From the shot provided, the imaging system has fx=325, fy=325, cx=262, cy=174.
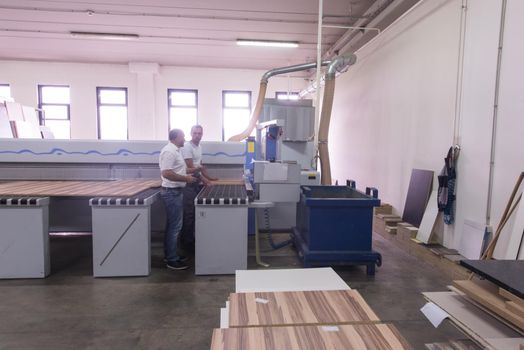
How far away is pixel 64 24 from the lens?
5.73 meters

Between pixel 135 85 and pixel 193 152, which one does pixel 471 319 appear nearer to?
pixel 193 152

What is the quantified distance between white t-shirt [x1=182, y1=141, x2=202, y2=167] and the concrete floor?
1187 mm

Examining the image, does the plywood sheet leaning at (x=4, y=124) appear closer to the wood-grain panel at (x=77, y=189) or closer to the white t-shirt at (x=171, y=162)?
the wood-grain panel at (x=77, y=189)

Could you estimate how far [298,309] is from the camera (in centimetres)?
115

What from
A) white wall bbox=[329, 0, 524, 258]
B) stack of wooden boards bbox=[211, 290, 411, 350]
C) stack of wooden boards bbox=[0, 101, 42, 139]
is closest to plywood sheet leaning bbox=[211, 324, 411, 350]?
stack of wooden boards bbox=[211, 290, 411, 350]

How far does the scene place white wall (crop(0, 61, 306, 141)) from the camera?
8289mm

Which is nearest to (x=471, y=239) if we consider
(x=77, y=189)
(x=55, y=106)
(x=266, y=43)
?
(x=77, y=189)

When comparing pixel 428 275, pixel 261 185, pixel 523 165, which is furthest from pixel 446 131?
pixel 261 185

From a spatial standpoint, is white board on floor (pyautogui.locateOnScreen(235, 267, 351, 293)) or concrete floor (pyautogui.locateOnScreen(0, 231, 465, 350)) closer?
white board on floor (pyautogui.locateOnScreen(235, 267, 351, 293))

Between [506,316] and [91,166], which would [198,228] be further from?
[506,316]

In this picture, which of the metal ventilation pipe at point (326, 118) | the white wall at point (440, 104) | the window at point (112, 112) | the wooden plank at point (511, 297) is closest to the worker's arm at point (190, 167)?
the metal ventilation pipe at point (326, 118)

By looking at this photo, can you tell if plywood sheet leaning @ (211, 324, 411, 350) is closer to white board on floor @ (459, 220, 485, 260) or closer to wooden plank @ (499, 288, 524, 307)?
wooden plank @ (499, 288, 524, 307)

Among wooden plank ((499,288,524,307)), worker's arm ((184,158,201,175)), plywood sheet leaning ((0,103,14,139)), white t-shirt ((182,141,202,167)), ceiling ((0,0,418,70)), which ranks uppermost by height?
ceiling ((0,0,418,70))

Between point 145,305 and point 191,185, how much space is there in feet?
4.91
